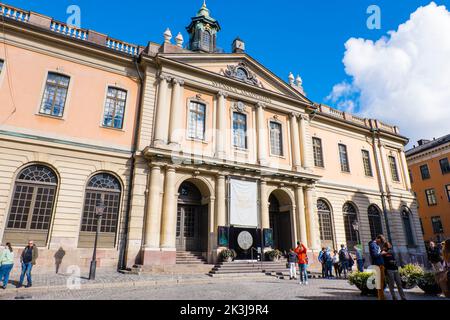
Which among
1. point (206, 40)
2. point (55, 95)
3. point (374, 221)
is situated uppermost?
point (206, 40)

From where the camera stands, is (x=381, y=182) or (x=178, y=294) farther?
(x=381, y=182)

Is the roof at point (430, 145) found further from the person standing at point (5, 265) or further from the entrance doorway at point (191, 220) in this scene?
the person standing at point (5, 265)

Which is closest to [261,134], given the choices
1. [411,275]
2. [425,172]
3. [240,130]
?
[240,130]

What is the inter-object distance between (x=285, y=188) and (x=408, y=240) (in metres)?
14.0

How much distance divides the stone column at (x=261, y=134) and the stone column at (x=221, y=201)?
319 centimetres

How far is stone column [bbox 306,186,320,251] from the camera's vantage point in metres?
17.9

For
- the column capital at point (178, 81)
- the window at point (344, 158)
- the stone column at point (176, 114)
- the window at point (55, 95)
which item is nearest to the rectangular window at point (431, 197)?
the window at point (344, 158)

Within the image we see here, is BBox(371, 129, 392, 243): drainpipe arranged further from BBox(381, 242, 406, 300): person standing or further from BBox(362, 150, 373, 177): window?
BBox(381, 242, 406, 300): person standing

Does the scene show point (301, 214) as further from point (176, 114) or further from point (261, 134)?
point (176, 114)

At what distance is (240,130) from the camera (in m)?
18.5

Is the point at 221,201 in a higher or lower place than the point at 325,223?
higher

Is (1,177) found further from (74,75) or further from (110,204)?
(74,75)

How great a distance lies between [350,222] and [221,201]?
11771 mm

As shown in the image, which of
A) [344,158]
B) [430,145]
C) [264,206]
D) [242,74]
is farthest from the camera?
[430,145]
